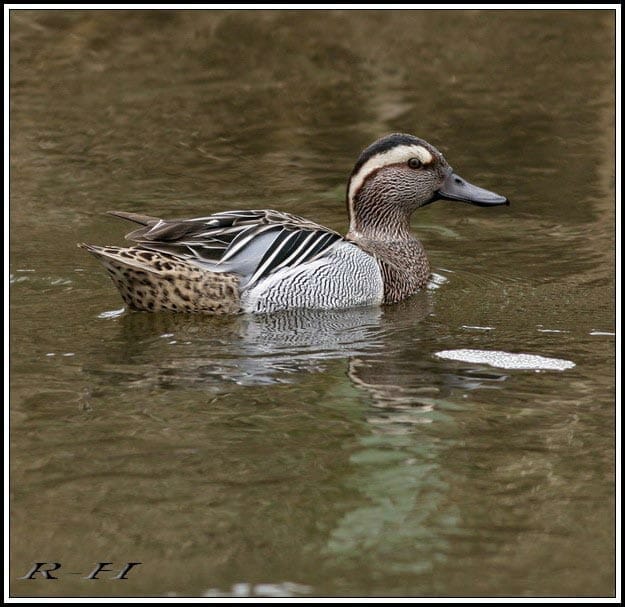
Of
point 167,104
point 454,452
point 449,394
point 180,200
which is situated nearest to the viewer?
point 454,452

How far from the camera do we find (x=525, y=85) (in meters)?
15.3

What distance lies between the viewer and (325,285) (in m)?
9.91

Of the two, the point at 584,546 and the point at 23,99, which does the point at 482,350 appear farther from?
the point at 23,99

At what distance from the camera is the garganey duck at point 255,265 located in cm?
957

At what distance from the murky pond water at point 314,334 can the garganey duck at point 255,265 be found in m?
0.18

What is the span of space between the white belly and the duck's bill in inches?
39.2

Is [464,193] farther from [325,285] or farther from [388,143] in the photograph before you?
[325,285]

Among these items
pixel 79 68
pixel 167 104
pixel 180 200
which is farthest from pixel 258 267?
pixel 79 68

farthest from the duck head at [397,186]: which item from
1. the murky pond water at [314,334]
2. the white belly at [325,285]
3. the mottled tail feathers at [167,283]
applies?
the mottled tail feathers at [167,283]

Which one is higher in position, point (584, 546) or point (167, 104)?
point (167, 104)

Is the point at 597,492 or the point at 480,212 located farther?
the point at 480,212

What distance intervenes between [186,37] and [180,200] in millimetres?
4591

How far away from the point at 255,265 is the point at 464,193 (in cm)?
201

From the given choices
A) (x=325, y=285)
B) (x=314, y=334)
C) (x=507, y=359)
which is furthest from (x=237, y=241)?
(x=507, y=359)
